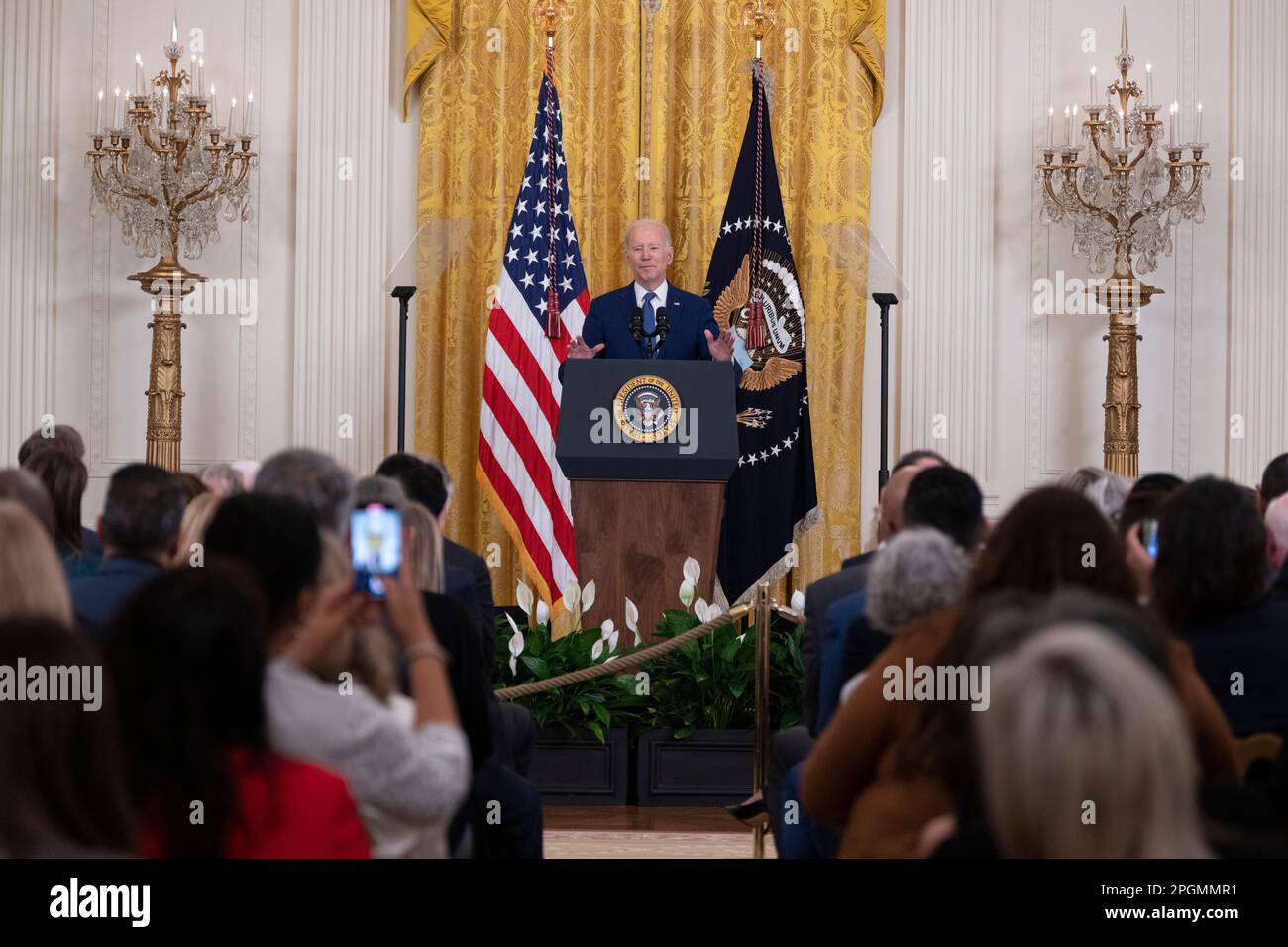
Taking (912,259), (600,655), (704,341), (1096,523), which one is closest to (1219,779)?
(1096,523)

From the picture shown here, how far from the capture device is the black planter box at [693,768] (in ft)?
20.2

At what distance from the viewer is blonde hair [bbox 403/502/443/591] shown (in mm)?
3432

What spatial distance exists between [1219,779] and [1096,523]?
1.50 ft

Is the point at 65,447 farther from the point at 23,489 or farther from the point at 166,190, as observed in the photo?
the point at 166,190

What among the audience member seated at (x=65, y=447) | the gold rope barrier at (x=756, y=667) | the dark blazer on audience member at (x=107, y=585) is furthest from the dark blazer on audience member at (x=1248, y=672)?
the audience member seated at (x=65, y=447)

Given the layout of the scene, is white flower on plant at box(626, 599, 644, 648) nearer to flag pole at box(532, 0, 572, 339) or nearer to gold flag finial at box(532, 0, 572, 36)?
flag pole at box(532, 0, 572, 339)

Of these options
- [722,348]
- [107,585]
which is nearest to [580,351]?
[722,348]

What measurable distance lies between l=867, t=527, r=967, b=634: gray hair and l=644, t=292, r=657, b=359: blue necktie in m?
4.34

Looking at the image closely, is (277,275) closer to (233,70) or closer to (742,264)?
(233,70)

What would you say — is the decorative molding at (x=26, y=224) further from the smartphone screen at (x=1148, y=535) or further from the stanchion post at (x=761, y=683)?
the smartphone screen at (x=1148, y=535)

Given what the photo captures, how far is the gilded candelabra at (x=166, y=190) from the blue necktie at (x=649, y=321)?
8.73 ft

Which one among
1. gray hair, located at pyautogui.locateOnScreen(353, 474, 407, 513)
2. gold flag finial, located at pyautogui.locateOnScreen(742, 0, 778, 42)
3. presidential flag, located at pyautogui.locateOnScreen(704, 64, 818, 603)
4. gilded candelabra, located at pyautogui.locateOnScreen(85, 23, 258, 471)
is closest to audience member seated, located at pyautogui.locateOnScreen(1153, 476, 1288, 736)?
gray hair, located at pyautogui.locateOnScreen(353, 474, 407, 513)

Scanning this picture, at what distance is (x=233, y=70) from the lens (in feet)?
30.8
